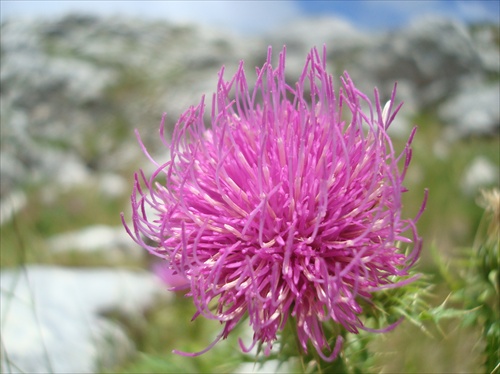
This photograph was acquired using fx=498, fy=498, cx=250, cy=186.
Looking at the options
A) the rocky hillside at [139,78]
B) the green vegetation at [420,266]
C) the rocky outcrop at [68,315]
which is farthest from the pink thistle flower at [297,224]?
the rocky hillside at [139,78]

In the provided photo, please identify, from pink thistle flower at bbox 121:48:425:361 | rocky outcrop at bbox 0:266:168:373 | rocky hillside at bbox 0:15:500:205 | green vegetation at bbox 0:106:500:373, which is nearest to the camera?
pink thistle flower at bbox 121:48:425:361

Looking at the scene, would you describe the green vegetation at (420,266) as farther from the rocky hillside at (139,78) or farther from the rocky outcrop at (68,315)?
the rocky hillside at (139,78)

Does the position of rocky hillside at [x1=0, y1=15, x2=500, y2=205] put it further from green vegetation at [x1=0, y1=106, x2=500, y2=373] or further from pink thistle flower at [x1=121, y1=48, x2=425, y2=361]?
pink thistle flower at [x1=121, y1=48, x2=425, y2=361]

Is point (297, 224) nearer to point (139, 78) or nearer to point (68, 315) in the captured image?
point (68, 315)

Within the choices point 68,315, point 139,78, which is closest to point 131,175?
point 68,315

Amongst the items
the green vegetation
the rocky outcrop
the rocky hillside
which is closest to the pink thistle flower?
the green vegetation

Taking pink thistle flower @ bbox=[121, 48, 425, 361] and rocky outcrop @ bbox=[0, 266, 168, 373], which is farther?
rocky outcrop @ bbox=[0, 266, 168, 373]

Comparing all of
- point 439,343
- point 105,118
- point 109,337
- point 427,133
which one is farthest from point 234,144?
point 105,118
